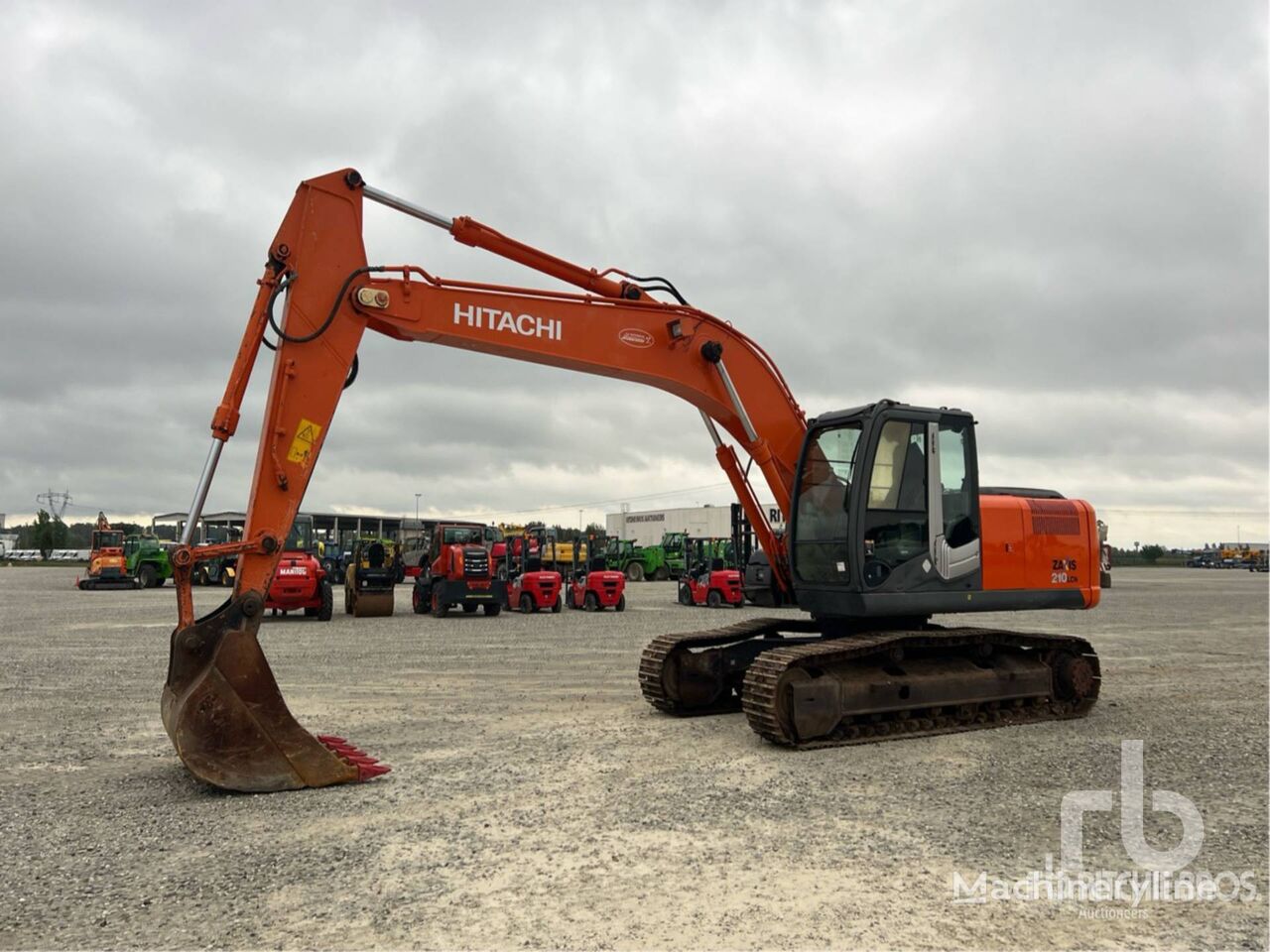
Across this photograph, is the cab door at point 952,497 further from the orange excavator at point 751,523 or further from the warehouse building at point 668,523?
A: the warehouse building at point 668,523

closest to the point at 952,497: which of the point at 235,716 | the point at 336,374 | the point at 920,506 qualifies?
the point at 920,506

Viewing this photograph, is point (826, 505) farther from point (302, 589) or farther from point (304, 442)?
point (302, 589)

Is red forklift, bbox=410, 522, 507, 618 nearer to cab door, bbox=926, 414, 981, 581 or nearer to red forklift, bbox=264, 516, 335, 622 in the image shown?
red forklift, bbox=264, 516, 335, 622

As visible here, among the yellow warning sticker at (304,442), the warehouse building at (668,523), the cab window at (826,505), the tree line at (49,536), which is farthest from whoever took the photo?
the tree line at (49,536)

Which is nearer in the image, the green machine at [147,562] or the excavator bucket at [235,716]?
the excavator bucket at [235,716]

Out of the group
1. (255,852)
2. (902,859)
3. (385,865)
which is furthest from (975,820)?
(255,852)

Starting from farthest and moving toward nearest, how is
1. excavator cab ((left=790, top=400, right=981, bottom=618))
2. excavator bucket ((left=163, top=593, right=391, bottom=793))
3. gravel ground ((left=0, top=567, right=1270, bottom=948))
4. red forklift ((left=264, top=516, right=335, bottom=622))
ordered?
red forklift ((left=264, top=516, right=335, bottom=622)) → excavator cab ((left=790, top=400, right=981, bottom=618)) → excavator bucket ((left=163, top=593, right=391, bottom=793)) → gravel ground ((left=0, top=567, right=1270, bottom=948))

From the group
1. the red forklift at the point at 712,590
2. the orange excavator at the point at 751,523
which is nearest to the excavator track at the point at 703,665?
the orange excavator at the point at 751,523

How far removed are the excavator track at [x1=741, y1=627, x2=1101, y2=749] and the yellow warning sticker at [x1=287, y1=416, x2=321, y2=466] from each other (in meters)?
4.43

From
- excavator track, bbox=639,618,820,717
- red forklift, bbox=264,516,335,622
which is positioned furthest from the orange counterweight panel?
red forklift, bbox=264,516,335,622

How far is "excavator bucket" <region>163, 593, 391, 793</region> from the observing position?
22.5 feet

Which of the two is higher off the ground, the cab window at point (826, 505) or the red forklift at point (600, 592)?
the cab window at point (826, 505)

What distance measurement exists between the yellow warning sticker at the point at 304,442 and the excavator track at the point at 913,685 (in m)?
4.43

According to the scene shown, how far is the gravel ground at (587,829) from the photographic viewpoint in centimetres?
470
